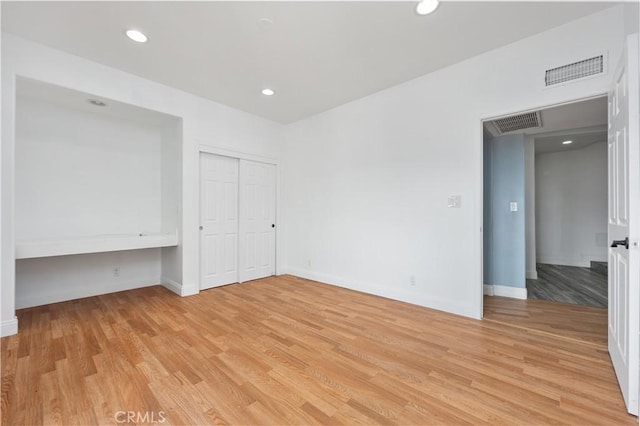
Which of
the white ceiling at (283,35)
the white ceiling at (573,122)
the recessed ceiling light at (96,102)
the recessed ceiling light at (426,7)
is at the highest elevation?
the white ceiling at (283,35)

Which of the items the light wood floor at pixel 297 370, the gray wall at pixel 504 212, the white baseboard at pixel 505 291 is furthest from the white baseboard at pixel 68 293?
the gray wall at pixel 504 212

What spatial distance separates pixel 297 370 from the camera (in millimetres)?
2029

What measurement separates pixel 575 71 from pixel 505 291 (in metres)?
2.90

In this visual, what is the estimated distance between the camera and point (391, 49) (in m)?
2.87

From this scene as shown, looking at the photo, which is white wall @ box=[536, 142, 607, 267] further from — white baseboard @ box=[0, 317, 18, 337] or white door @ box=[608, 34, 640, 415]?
white baseboard @ box=[0, 317, 18, 337]

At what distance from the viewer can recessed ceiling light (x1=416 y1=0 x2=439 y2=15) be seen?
220cm

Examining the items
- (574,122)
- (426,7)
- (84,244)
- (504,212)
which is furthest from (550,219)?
(84,244)

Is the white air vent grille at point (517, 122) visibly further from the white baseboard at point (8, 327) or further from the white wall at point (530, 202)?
the white baseboard at point (8, 327)

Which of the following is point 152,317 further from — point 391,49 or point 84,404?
point 391,49

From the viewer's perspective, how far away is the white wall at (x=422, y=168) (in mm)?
2656

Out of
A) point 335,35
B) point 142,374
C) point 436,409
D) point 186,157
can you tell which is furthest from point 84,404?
point 335,35

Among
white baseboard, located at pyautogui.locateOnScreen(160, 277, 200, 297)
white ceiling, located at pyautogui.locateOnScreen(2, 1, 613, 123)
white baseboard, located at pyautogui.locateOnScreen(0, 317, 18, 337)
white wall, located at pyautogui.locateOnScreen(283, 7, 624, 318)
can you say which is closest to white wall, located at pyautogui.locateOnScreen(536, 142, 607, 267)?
white wall, located at pyautogui.locateOnScreen(283, 7, 624, 318)

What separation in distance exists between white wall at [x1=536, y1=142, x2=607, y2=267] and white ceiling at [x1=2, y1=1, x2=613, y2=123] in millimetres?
5086

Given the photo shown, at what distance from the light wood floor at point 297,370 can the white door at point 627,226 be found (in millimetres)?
244
